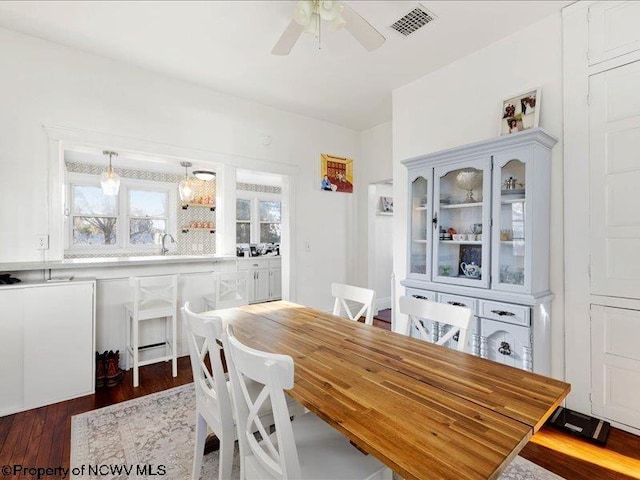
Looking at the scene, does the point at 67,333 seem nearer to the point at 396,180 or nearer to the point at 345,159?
the point at 396,180

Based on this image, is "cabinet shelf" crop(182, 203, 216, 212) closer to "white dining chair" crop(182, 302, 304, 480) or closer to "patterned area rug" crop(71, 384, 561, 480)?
"patterned area rug" crop(71, 384, 561, 480)

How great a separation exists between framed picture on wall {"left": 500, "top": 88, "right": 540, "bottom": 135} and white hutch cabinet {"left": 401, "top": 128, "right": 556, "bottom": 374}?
0.26 m

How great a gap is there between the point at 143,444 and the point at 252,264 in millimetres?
3636

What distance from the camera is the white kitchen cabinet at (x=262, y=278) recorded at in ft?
17.7

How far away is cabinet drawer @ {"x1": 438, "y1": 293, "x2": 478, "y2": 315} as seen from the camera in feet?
8.07

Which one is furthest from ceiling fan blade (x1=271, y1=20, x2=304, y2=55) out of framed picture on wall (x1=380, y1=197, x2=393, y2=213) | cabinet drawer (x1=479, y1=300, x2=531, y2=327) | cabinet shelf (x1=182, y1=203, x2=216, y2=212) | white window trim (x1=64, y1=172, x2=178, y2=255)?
white window trim (x1=64, y1=172, x2=178, y2=255)

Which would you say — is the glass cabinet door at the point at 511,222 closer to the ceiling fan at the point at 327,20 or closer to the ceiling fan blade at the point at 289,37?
the ceiling fan at the point at 327,20

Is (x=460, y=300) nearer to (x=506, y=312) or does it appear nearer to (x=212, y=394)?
(x=506, y=312)

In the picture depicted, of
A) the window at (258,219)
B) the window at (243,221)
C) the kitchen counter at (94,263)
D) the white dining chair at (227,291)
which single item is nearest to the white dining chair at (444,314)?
the white dining chair at (227,291)

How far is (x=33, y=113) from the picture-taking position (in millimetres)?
2641

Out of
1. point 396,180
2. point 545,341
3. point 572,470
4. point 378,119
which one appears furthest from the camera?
point 378,119

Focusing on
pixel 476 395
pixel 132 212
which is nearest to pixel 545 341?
pixel 476 395

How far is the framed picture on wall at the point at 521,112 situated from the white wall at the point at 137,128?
241 centimetres

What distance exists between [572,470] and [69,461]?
278cm
